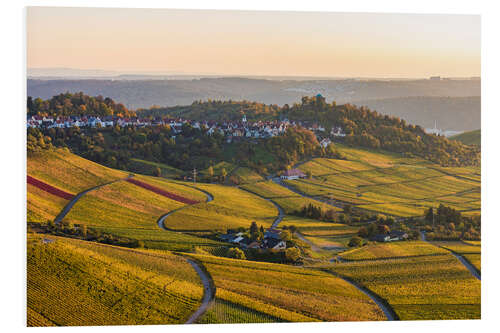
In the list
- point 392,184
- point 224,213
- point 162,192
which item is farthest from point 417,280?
point 162,192

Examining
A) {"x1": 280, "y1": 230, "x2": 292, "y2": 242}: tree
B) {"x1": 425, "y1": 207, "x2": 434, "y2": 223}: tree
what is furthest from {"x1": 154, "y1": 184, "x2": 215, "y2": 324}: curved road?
{"x1": 425, "y1": 207, "x2": 434, "y2": 223}: tree

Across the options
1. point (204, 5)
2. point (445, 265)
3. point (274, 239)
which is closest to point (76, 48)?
point (204, 5)

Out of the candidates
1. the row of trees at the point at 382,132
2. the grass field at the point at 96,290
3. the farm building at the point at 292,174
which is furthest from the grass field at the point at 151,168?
the row of trees at the point at 382,132

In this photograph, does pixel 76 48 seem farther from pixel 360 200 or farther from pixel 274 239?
pixel 360 200

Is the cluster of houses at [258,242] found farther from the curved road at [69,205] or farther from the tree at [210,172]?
the tree at [210,172]

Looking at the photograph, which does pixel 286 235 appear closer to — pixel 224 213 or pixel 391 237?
pixel 224 213

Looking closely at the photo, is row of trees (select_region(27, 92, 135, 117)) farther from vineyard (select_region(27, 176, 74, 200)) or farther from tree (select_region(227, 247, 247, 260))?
tree (select_region(227, 247, 247, 260))
